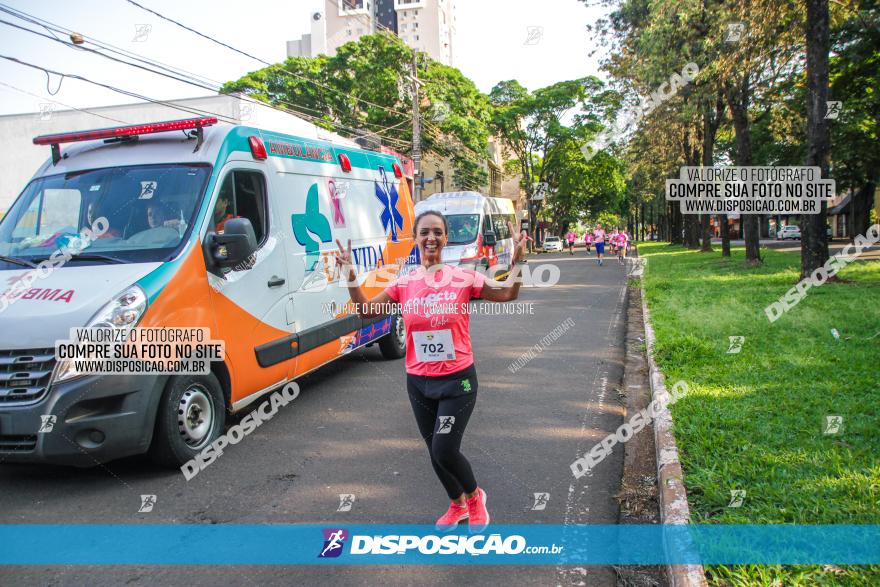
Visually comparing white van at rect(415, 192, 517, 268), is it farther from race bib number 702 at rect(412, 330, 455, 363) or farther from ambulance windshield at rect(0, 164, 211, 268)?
race bib number 702 at rect(412, 330, 455, 363)

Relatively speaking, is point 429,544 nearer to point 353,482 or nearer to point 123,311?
point 353,482

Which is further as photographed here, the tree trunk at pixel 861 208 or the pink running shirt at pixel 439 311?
the tree trunk at pixel 861 208

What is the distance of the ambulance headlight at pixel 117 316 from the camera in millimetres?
4141

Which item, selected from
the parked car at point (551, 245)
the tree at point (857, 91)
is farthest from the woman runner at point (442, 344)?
the parked car at point (551, 245)

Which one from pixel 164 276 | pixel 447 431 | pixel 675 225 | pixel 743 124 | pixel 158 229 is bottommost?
pixel 447 431

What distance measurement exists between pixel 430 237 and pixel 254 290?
242 cm

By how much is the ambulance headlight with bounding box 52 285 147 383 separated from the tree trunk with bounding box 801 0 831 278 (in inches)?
534

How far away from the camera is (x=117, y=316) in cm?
429

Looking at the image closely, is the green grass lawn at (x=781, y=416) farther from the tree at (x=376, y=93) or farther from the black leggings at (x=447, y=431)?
the tree at (x=376, y=93)

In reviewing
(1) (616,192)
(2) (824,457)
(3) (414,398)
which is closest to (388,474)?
(3) (414,398)

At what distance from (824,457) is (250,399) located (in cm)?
447

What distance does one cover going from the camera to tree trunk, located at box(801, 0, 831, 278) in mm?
13312

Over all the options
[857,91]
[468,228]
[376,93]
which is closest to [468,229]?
[468,228]

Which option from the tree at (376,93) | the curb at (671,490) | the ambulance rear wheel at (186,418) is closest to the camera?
the curb at (671,490)
